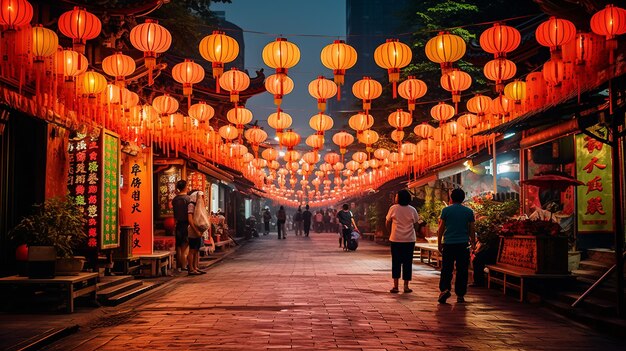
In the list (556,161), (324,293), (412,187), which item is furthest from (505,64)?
(412,187)

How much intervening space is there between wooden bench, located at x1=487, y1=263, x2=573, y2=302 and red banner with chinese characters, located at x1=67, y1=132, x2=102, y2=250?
26.6 feet

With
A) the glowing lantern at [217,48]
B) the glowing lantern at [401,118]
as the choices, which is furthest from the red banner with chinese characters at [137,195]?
the glowing lantern at [401,118]

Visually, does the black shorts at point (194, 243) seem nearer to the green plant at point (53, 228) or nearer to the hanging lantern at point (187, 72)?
the hanging lantern at point (187, 72)

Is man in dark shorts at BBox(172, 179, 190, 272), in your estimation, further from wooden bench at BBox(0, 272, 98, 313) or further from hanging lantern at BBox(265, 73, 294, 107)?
wooden bench at BBox(0, 272, 98, 313)

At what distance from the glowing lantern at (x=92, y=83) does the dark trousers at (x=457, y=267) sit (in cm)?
815

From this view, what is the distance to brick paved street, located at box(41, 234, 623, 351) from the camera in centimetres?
800

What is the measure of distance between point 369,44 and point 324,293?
12313 cm

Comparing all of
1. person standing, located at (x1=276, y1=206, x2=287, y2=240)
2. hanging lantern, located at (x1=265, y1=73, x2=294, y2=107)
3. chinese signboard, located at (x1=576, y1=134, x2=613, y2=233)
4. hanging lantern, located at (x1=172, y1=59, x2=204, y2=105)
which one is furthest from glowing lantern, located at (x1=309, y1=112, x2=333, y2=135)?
person standing, located at (x1=276, y1=206, x2=287, y2=240)

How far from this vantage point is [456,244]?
40.0ft

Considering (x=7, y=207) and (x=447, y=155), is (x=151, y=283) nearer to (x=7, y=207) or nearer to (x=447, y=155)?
(x=7, y=207)

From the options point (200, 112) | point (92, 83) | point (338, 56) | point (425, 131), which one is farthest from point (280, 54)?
point (425, 131)

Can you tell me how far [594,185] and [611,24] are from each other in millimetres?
3770

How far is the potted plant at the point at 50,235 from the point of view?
10.7 metres

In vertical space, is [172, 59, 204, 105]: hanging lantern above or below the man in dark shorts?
above
